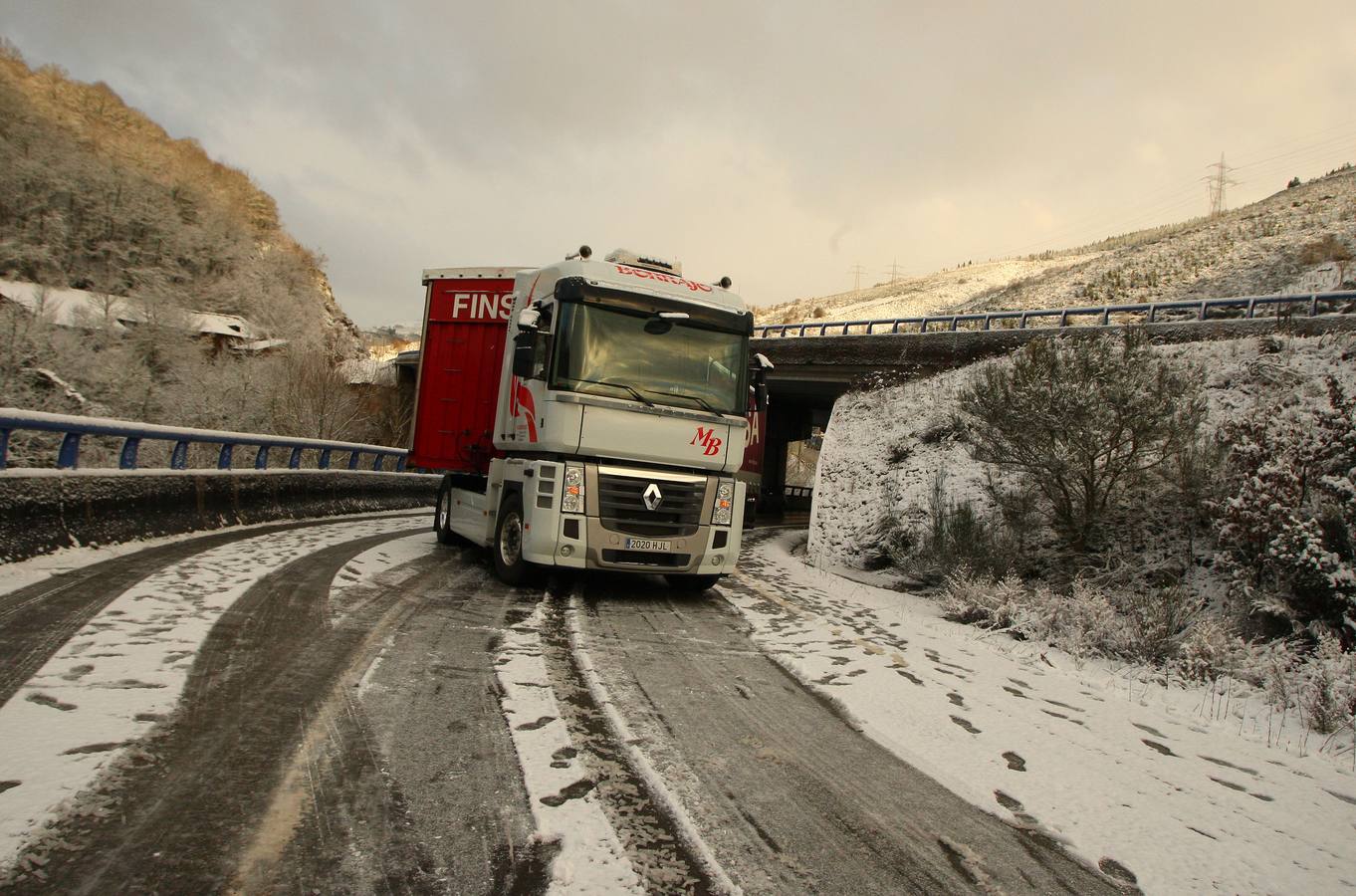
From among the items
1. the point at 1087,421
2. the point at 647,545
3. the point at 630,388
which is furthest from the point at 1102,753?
the point at 1087,421

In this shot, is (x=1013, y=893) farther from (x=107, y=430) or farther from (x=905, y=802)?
(x=107, y=430)

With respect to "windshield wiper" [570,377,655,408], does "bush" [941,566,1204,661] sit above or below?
below

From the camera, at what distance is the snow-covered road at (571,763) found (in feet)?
8.12

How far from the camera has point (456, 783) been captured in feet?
9.92

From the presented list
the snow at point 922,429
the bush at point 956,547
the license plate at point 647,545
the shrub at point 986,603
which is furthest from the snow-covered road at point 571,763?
the snow at point 922,429

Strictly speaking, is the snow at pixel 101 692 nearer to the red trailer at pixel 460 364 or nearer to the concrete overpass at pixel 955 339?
the red trailer at pixel 460 364

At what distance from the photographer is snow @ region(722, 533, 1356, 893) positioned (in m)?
3.12

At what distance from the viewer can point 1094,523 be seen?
40.9ft

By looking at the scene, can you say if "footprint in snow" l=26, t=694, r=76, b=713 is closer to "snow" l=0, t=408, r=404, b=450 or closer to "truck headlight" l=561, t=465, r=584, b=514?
"snow" l=0, t=408, r=404, b=450

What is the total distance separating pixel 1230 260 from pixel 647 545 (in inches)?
1747

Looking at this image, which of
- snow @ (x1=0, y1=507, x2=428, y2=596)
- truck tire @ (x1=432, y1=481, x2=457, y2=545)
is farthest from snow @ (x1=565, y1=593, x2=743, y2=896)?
truck tire @ (x1=432, y1=481, x2=457, y2=545)

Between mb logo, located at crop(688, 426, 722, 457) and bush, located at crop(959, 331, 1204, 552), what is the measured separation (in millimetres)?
6821

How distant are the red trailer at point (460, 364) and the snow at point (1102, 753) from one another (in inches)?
197

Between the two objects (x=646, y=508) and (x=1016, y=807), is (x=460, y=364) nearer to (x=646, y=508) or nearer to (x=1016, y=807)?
(x=646, y=508)
